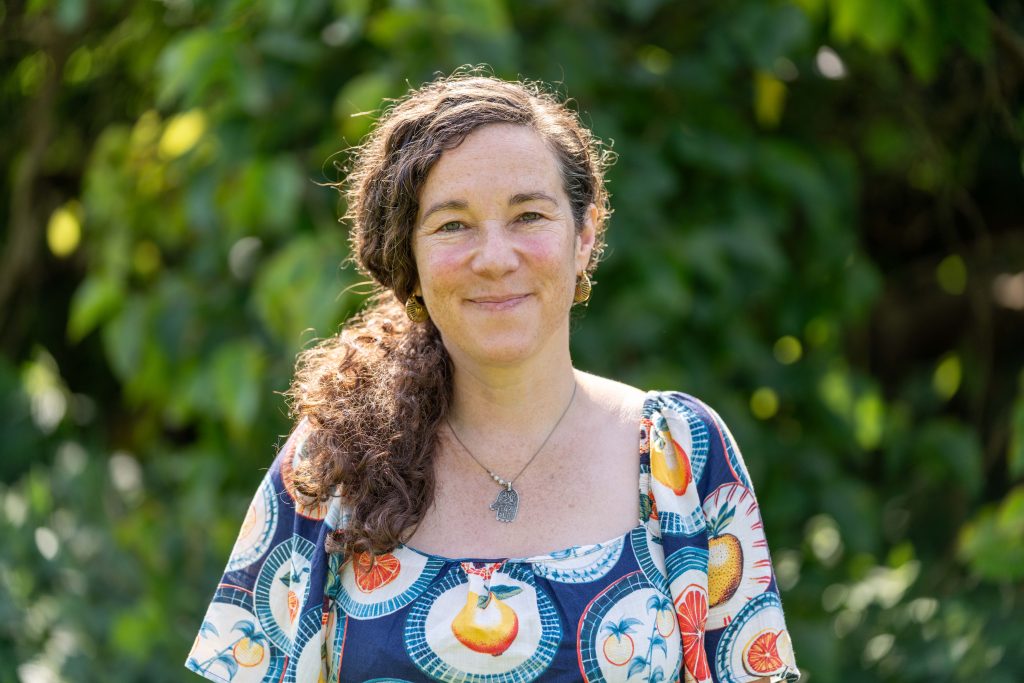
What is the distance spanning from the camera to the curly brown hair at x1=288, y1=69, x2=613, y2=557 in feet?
5.49

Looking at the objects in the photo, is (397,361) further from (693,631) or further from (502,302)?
(693,631)

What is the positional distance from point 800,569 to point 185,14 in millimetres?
2267

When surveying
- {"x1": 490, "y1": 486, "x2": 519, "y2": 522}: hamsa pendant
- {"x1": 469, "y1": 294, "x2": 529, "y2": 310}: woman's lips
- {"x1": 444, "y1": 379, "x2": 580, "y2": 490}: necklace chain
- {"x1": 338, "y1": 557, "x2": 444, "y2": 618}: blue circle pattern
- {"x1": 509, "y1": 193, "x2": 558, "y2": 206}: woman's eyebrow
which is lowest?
{"x1": 338, "y1": 557, "x2": 444, "y2": 618}: blue circle pattern

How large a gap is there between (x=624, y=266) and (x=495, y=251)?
1377 millimetres

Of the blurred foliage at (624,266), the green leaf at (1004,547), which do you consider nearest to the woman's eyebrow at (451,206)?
the blurred foliage at (624,266)

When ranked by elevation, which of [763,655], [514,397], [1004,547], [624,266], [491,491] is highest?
[624,266]

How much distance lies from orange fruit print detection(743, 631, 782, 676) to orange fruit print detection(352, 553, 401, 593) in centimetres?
51

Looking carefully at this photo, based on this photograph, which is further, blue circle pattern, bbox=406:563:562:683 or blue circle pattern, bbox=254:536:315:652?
blue circle pattern, bbox=254:536:315:652

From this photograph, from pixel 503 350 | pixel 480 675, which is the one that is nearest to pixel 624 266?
pixel 503 350

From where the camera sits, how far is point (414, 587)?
1.63m

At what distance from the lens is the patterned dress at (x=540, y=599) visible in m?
1.59

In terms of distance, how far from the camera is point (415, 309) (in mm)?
1859

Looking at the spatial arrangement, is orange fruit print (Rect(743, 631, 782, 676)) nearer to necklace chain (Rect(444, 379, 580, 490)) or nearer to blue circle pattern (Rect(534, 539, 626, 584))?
blue circle pattern (Rect(534, 539, 626, 584))

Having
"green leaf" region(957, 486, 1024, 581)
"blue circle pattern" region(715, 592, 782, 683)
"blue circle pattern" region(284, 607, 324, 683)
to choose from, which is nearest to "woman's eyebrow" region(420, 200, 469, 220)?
"blue circle pattern" region(284, 607, 324, 683)
